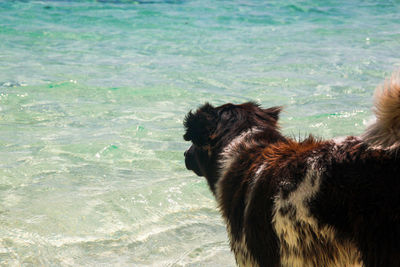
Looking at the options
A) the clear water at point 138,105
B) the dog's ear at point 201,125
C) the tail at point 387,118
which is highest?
the tail at point 387,118

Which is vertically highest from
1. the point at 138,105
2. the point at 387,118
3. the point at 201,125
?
the point at 387,118

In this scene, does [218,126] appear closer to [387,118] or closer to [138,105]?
[387,118]

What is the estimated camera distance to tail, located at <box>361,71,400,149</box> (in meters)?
2.58

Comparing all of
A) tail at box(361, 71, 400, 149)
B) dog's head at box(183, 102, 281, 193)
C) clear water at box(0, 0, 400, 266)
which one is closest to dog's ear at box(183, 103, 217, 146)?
dog's head at box(183, 102, 281, 193)

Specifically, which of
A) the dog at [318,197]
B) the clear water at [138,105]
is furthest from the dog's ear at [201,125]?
the clear water at [138,105]

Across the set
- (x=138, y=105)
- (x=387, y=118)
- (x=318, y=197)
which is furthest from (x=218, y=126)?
(x=138, y=105)

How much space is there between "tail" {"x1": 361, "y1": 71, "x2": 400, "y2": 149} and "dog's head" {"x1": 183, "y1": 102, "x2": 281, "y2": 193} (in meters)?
1.39

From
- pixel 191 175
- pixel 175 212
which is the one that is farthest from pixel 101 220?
pixel 191 175

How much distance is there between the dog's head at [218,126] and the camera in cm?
A: 414

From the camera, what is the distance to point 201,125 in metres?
4.29

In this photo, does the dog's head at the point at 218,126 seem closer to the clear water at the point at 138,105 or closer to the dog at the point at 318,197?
the dog at the point at 318,197

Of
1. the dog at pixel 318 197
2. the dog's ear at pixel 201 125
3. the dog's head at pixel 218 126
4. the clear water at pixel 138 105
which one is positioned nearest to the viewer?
the dog at pixel 318 197

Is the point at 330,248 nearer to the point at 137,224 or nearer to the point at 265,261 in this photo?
the point at 265,261

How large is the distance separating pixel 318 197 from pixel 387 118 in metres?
0.55
